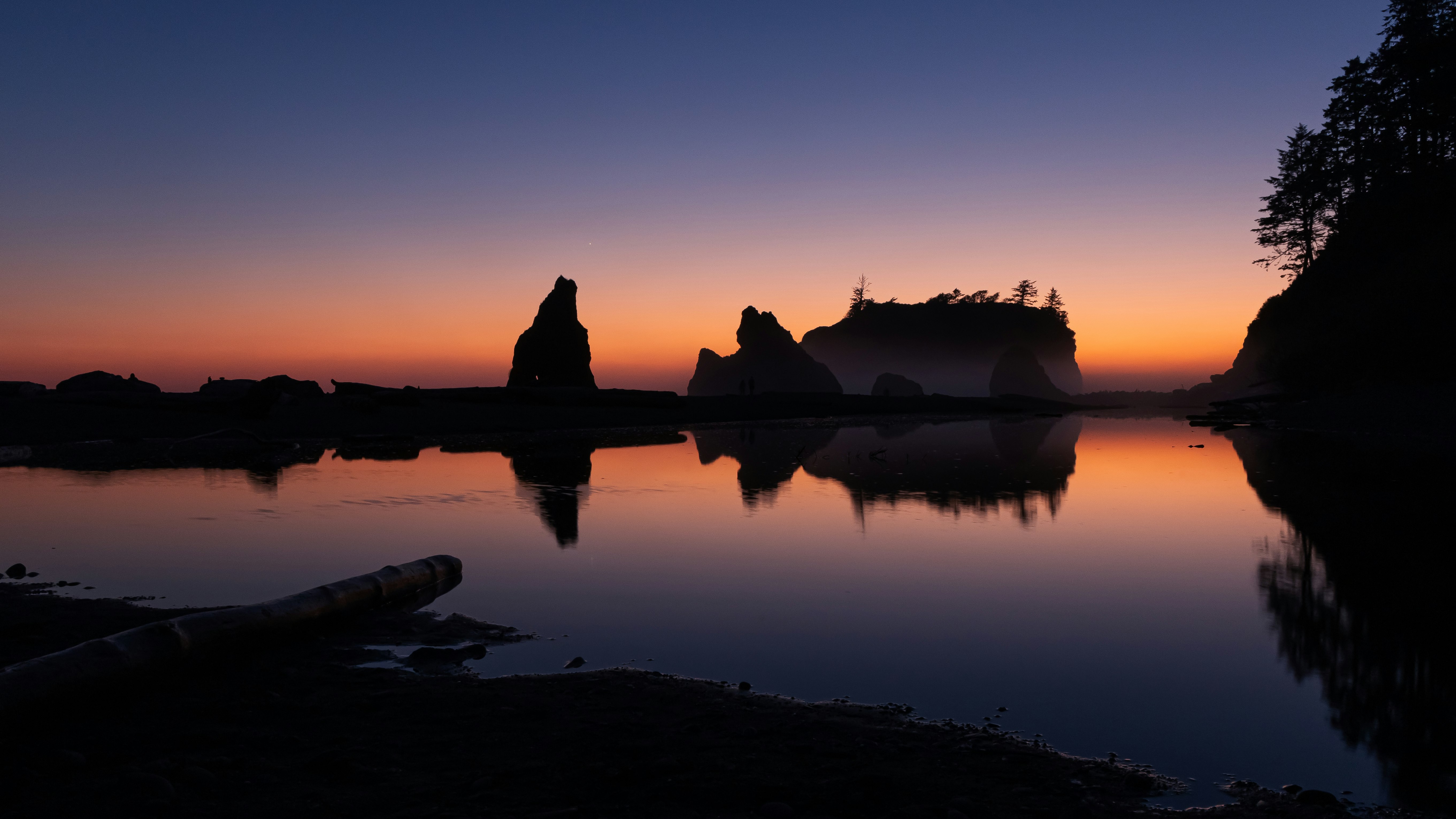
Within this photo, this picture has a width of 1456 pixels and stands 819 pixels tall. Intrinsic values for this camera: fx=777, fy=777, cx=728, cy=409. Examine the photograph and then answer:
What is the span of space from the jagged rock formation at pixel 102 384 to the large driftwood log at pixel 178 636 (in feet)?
156

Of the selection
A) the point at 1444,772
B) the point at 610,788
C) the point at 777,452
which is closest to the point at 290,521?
the point at 610,788

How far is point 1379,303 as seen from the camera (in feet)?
133

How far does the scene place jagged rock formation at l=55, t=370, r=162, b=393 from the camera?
1871 inches

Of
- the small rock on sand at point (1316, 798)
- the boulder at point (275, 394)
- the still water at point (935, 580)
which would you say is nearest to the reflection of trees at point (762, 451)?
the still water at point (935, 580)

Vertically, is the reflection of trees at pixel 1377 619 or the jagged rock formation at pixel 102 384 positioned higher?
the jagged rock formation at pixel 102 384

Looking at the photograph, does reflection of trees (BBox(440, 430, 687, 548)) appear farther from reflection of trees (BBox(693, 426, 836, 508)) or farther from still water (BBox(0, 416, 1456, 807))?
reflection of trees (BBox(693, 426, 836, 508))

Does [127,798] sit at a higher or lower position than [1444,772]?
higher

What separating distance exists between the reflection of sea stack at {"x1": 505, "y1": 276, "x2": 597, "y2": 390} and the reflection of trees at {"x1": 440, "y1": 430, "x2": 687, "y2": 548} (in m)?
45.8

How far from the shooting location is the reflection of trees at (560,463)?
1444cm

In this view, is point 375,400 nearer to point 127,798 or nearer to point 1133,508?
point 1133,508

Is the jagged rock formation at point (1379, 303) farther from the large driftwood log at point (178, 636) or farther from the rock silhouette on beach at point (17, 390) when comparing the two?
the rock silhouette on beach at point (17, 390)

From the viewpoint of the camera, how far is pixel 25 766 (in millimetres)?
4410

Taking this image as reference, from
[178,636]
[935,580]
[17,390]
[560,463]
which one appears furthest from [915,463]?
[17,390]

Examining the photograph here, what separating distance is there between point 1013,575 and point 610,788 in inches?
273
